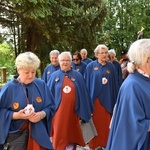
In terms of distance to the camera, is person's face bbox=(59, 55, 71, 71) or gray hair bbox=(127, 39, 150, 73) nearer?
gray hair bbox=(127, 39, 150, 73)

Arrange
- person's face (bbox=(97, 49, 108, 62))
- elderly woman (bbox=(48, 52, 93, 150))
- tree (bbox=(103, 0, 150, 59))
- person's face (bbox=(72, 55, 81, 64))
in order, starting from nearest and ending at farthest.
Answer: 1. elderly woman (bbox=(48, 52, 93, 150))
2. person's face (bbox=(97, 49, 108, 62))
3. person's face (bbox=(72, 55, 81, 64))
4. tree (bbox=(103, 0, 150, 59))

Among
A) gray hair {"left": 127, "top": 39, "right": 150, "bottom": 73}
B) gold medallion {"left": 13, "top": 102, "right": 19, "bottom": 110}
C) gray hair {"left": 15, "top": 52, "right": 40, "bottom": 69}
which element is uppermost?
gray hair {"left": 127, "top": 39, "right": 150, "bottom": 73}

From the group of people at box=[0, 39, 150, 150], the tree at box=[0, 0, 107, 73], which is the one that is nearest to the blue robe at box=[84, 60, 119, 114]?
the group of people at box=[0, 39, 150, 150]

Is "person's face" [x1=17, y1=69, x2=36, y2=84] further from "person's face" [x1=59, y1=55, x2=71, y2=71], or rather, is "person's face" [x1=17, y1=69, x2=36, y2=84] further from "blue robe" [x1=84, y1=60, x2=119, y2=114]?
"blue robe" [x1=84, y1=60, x2=119, y2=114]

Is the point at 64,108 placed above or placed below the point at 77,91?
below

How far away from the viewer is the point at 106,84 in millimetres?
7625

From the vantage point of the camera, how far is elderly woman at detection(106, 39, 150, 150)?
340cm

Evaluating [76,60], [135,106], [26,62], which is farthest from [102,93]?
[135,106]

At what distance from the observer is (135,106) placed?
11.2 ft

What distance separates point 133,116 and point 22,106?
1.43 meters

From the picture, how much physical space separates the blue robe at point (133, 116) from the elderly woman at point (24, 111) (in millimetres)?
1090

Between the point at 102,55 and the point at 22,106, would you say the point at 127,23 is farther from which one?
the point at 22,106

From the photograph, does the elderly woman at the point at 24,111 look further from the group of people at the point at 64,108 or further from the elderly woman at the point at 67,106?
the elderly woman at the point at 67,106

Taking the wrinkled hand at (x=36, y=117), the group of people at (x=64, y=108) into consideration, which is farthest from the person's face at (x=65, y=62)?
the wrinkled hand at (x=36, y=117)
